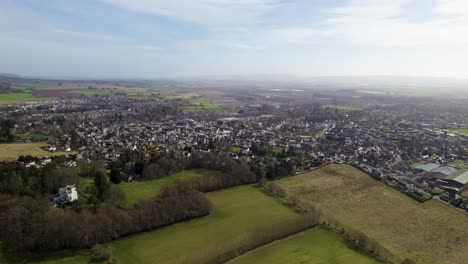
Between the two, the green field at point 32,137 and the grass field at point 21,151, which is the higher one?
the green field at point 32,137

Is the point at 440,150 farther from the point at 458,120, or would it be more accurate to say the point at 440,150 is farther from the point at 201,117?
the point at 201,117

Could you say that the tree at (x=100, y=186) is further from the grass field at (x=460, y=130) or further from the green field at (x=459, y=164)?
the grass field at (x=460, y=130)

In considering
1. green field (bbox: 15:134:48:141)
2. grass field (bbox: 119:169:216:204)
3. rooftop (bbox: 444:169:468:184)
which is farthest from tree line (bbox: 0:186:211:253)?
green field (bbox: 15:134:48:141)

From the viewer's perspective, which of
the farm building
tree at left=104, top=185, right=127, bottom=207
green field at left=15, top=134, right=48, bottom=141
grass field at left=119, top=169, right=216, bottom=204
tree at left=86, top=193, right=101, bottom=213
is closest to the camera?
tree at left=86, top=193, right=101, bottom=213

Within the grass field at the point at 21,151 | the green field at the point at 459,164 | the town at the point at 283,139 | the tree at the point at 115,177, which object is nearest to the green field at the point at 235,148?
the town at the point at 283,139

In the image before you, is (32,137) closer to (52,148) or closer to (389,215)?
(52,148)

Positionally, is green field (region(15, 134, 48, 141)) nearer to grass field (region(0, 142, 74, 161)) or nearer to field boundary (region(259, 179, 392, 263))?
grass field (region(0, 142, 74, 161))

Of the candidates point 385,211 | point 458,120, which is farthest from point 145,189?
point 458,120
